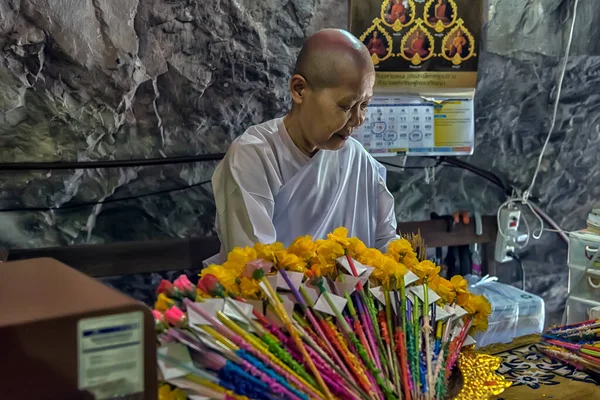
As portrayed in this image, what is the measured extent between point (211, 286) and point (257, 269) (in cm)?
8

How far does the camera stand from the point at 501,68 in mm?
2785

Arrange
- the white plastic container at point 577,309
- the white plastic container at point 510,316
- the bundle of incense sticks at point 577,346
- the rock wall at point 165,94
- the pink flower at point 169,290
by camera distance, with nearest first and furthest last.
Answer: the pink flower at point 169,290
the bundle of incense sticks at point 577,346
the rock wall at point 165,94
the white plastic container at point 577,309
the white plastic container at point 510,316

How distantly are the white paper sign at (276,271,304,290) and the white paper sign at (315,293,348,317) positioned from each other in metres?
0.04

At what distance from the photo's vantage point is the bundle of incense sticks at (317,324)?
84 cm

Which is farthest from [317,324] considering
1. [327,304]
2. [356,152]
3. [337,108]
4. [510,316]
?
[510,316]

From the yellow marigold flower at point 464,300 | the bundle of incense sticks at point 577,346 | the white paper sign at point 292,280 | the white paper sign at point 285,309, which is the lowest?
the bundle of incense sticks at point 577,346

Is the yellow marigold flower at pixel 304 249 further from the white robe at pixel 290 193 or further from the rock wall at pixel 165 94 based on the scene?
the rock wall at pixel 165 94

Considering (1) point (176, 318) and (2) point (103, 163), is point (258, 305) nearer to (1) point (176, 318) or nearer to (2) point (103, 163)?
(1) point (176, 318)

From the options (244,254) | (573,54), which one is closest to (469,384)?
(244,254)

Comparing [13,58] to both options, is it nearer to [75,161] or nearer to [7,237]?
[75,161]

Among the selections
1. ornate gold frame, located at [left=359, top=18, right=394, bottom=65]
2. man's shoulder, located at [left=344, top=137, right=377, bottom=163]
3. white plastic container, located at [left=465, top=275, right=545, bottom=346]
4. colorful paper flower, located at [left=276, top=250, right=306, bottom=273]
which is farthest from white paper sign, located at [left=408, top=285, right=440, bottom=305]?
ornate gold frame, located at [left=359, top=18, right=394, bottom=65]

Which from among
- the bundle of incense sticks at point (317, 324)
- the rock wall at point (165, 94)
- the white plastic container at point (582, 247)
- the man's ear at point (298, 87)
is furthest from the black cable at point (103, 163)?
the white plastic container at point (582, 247)

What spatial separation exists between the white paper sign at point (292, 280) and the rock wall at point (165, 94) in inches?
53.2

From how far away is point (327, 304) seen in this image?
994mm
